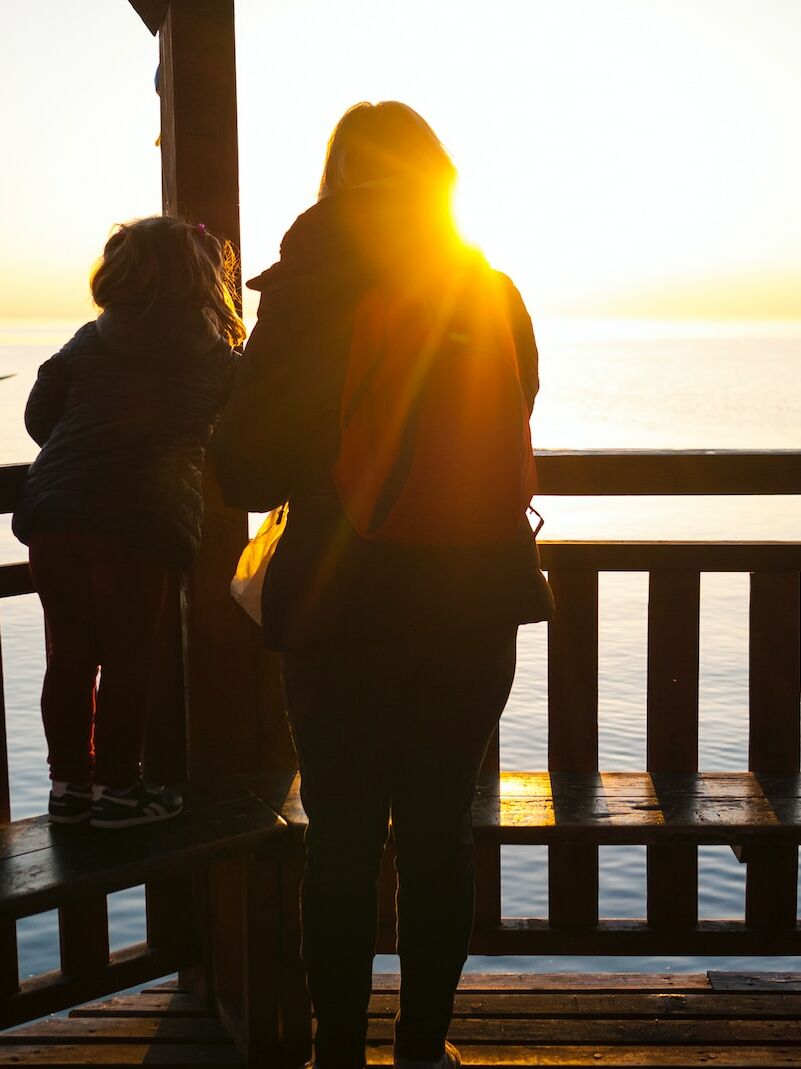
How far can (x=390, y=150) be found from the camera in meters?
1.69

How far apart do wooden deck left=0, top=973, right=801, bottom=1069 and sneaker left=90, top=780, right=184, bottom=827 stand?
1.70 feet

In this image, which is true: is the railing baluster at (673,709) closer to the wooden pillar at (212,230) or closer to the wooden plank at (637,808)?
the wooden plank at (637,808)

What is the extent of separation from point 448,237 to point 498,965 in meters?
4.10

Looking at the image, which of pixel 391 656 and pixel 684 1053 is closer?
pixel 391 656

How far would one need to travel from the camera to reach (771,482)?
2.47 metres

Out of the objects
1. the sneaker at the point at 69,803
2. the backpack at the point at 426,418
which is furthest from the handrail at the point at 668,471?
the sneaker at the point at 69,803

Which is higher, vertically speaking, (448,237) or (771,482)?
(448,237)

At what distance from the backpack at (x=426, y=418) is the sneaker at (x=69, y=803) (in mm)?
935

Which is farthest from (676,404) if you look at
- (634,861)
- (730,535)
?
(634,861)

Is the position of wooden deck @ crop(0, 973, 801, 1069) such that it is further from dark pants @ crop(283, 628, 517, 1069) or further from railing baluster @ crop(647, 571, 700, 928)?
dark pants @ crop(283, 628, 517, 1069)

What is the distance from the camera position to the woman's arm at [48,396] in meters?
2.17

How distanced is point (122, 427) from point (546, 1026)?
1.48 metres

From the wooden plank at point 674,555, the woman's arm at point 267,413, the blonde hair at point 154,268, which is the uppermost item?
the blonde hair at point 154,268

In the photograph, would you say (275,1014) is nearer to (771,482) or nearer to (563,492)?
(563,492)
